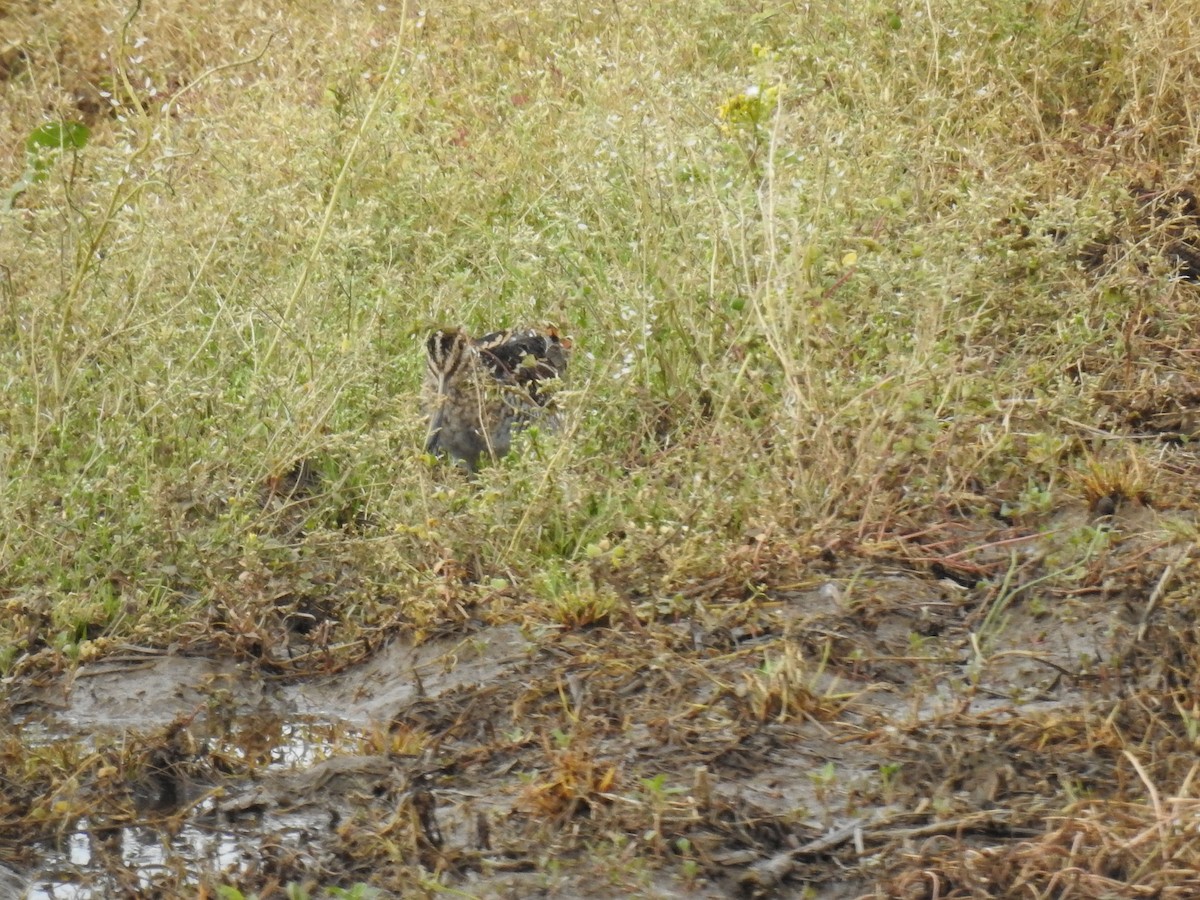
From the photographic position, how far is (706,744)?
10.7 ft

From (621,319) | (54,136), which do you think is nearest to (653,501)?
(621,319)

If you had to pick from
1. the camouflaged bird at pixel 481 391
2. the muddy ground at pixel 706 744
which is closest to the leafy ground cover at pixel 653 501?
the muddy ground at pixel 706 744

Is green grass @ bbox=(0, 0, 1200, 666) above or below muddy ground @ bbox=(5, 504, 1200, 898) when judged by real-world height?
above

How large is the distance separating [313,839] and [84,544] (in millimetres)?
1412

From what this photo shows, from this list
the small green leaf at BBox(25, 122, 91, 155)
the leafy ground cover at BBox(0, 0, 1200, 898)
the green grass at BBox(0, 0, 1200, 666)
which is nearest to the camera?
the leafy ground cover at BBox(0, 0, 1200, 898)

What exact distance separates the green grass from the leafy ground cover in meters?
0.02

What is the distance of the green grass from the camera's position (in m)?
4.11

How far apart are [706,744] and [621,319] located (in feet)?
6.24

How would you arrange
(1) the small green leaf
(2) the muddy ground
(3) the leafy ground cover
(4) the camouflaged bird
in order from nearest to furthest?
(2) the muddy ground
(3) the leafy ground cover
(4) the camouflaged bird
(1) the small green leaf

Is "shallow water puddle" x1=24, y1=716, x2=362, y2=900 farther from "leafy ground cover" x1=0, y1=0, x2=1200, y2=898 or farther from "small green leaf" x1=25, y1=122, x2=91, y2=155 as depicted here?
"small green leaf" x1=25, y1=122, x2=91, y2=155

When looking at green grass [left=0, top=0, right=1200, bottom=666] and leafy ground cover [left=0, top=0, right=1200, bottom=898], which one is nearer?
leafy ground cover [left=0, top=0, right=1200, bottom=898]

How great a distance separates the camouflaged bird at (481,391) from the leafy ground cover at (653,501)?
12 centimetres

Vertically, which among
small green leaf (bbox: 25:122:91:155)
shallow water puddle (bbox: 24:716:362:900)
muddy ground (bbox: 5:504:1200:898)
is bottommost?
shallow water puddle (bbox: 24:716:362:900)

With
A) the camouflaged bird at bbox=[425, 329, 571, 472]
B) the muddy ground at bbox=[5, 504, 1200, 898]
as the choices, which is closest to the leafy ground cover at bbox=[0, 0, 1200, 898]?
the muddy ground at bbox=[5, 504, 1200, 898]
